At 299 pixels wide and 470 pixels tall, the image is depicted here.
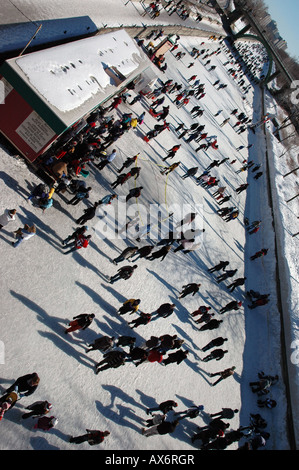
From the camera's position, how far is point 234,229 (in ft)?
68.7

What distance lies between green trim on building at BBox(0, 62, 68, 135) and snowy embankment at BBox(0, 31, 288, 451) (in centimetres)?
220

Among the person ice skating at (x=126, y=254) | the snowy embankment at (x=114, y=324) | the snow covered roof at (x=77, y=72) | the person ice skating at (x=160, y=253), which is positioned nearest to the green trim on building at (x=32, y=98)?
the snow covered roof at (x=77, y=72)

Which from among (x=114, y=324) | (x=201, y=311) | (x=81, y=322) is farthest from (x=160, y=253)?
(x=81, y=322)

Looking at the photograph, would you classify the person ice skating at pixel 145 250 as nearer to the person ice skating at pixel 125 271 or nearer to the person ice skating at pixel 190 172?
the person ice skating at pixel 125 271

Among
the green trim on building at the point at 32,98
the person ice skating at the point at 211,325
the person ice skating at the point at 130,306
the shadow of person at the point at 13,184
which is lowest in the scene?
the person ice skating at the point at 211,325

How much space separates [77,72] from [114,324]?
1006cm

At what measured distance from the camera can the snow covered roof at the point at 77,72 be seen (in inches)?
394

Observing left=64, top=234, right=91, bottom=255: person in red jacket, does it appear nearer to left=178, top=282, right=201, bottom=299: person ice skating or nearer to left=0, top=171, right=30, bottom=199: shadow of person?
left=0, top=171, right=30, bottom=199: shadow of person

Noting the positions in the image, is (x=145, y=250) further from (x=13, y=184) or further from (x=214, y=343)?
(x=13, y=184)

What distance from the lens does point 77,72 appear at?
11.9 meters

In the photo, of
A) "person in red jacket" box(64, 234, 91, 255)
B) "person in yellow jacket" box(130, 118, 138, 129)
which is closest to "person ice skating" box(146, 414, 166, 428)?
"person in red jacket" box(64, 234, 91, 255)

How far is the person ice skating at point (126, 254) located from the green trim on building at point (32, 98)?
4786mm

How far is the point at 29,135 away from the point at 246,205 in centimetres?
1959
